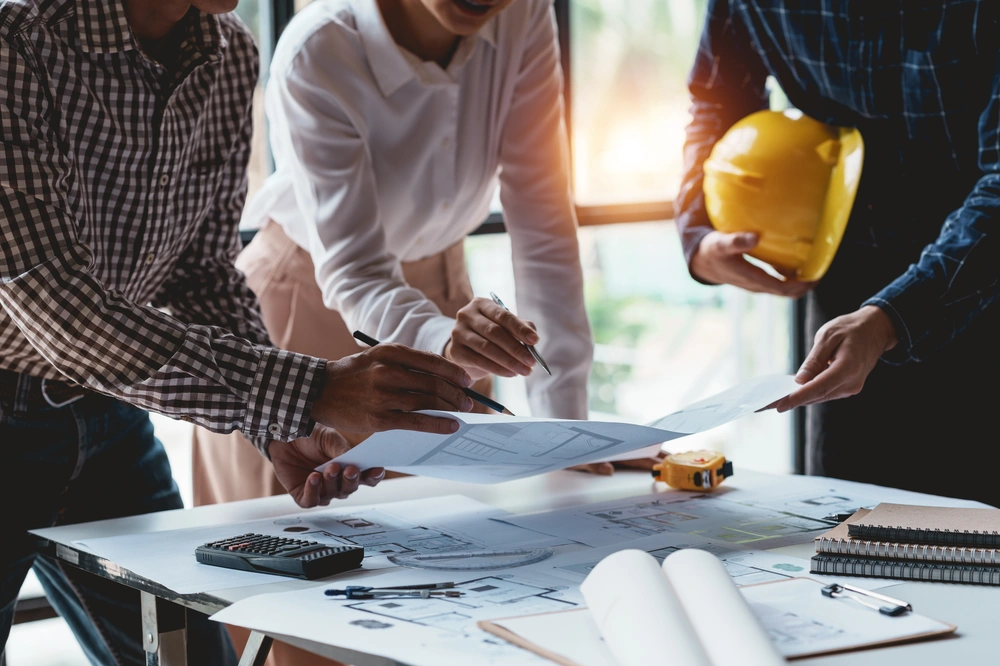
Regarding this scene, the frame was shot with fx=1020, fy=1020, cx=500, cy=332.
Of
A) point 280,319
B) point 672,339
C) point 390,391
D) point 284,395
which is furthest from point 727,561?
point 672,339

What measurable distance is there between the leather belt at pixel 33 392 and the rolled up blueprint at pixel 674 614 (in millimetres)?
786

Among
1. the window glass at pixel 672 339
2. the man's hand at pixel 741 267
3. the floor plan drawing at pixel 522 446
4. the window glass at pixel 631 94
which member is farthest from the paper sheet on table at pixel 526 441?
the window glass at pixel 672 339

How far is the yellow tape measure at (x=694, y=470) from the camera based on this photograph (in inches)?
52.2

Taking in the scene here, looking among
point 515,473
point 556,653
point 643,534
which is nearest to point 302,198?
point 515,473

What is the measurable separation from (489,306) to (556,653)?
2.03 ft

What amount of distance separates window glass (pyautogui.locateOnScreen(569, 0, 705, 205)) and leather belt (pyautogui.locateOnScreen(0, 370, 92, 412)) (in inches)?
87.8

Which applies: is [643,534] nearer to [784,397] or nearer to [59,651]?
[784,397]

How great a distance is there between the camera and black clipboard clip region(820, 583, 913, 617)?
806mm

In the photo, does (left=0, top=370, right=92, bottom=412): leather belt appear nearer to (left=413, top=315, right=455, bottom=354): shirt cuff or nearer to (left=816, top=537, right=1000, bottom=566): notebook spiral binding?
(left=413, top=315, right=455, bottom=354): shirt cuff

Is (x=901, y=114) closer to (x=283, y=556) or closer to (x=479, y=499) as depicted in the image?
(x=479, y=499)

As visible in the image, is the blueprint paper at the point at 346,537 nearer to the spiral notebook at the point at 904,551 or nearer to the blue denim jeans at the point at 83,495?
the blue denim jeans at the point at 83,495

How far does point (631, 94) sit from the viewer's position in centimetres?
359

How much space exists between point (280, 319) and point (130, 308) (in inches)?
26.3

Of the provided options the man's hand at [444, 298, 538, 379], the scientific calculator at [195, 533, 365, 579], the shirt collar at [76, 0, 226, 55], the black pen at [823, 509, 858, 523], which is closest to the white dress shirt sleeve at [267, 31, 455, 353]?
the man's hand at [444, 298, 538, 379]
